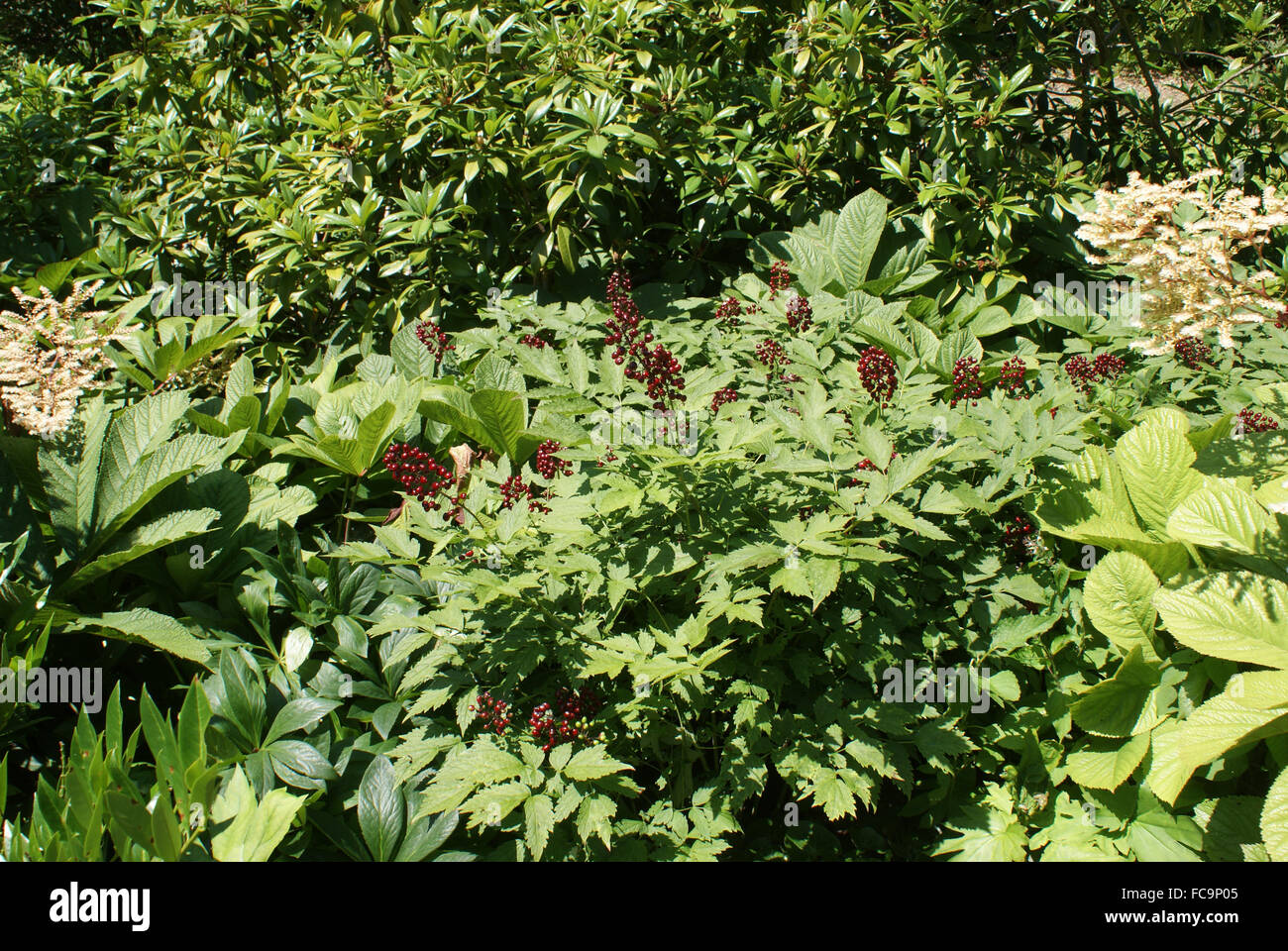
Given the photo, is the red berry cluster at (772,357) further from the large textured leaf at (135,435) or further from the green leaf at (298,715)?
the large textured leaf at (135,435)

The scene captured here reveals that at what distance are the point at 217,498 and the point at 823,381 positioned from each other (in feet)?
6.22

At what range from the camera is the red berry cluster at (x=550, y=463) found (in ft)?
8.46

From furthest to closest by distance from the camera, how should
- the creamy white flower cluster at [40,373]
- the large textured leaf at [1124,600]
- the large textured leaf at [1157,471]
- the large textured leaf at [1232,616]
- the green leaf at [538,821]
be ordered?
the creamy white flower cluster at [40,373], the large textured leaf at [1157,471], the large textured leaf at [1124,600], the large textured leaf at [1232,616], the green leaf at [538,821]

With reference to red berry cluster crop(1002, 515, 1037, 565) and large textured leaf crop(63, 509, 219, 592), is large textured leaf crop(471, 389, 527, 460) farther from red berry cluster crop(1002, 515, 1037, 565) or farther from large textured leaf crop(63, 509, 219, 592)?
red berry cluster crop(1002, 515, 1037, 565)

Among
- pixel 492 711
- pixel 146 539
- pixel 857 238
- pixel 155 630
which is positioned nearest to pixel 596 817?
pixel 492 711

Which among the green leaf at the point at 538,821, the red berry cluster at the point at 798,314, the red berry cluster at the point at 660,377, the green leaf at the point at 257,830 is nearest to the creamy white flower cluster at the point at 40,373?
the green leaf at the point at 257,830

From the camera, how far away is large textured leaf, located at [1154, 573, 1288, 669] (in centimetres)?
208

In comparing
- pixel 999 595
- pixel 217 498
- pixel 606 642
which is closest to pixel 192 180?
pixel 217 498

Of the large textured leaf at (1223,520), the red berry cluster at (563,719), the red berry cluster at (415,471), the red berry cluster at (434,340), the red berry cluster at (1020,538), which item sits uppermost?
the red berry cluster at (434,340)

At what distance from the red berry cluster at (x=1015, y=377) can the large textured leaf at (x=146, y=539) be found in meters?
2.35

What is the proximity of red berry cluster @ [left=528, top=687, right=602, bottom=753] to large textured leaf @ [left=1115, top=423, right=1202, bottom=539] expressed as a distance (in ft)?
4.96

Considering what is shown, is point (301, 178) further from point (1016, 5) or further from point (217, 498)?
point (1016, 5)

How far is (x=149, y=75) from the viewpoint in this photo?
4.73 metres

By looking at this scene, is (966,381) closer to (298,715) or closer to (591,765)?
(591,765)
